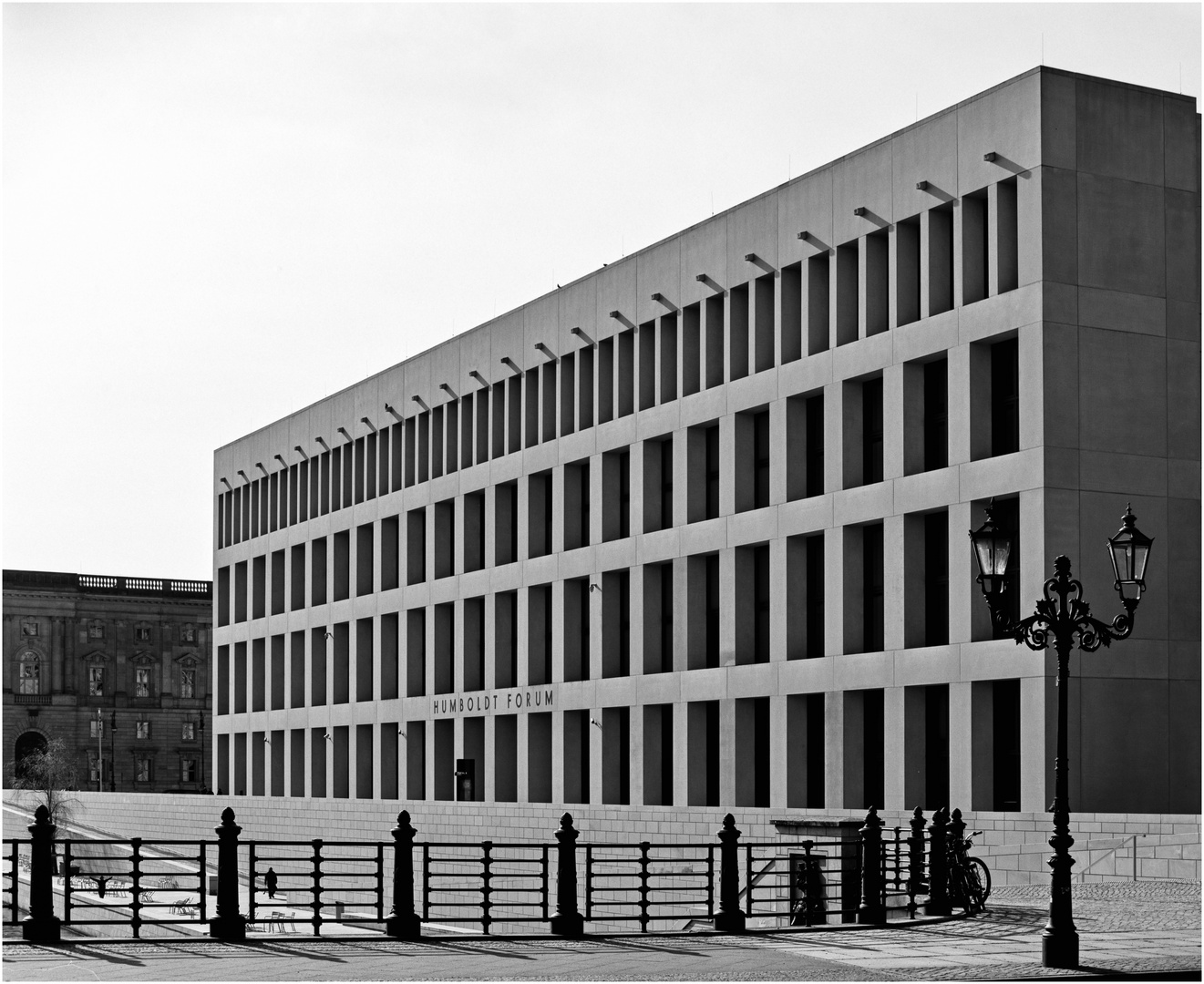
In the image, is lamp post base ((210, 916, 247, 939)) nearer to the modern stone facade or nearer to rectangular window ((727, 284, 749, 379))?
rectangular window ((727, 284, 749, 379))

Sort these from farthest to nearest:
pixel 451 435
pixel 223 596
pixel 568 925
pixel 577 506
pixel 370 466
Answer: pixel 223 596
pixel 370 466
pixel 451 435
pixel 577 506
pixel 568 925

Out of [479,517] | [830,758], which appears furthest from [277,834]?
[830,758]

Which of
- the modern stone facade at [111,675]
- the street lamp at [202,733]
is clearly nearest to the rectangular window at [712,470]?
the modern stone facade at [111,675]

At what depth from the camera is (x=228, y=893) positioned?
2219cm

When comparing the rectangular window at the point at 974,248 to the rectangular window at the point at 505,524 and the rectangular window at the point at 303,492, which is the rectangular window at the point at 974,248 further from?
the rectangular window at the point at 303,492

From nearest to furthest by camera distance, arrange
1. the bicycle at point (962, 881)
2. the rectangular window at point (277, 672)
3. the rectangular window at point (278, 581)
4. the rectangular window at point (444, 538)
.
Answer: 1. the bicycle at point (962, 881)
2. the rectangular window at point (444, 538)
3. the rectangular window at point (277, 672)
4. the rectangular window at point (278, 581)

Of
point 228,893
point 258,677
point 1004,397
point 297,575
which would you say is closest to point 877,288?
point 1004,397

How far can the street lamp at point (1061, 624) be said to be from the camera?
19875mm

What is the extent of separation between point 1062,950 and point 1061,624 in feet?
11.5

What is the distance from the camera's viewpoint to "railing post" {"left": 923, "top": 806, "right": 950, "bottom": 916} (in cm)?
2692

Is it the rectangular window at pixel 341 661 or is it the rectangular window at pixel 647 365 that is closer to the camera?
the rectangular window at pixel 647 365

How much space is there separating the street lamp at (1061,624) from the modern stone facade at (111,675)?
120111mm

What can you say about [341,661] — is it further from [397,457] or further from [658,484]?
[658,484]

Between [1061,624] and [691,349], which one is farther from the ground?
[691,349]
